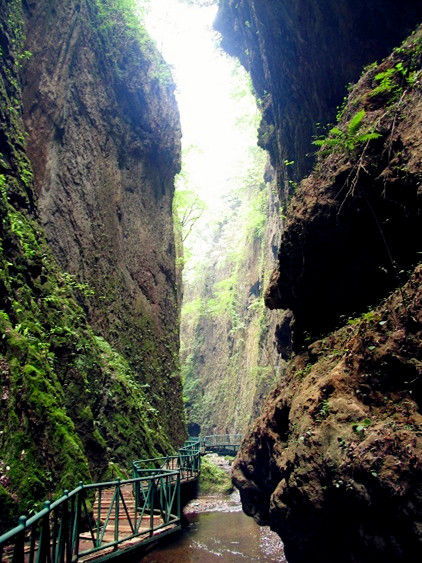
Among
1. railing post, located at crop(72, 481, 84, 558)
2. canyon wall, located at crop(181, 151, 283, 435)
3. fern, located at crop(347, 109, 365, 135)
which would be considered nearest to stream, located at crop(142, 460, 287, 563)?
railing post, located at crop(72, 481, 84, 558)

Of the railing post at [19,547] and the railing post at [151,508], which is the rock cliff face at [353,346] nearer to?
the railing post at [151,508]

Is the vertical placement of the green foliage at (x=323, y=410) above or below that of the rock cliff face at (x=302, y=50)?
below

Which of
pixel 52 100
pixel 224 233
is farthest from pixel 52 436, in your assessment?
pixel 224 233

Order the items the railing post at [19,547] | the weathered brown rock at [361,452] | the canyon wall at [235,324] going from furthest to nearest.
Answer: the canyon wall at [235,324] < the weathered brown rock at [361,452] < the railing post at [19,547]

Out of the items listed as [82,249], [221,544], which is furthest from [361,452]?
[82,249]

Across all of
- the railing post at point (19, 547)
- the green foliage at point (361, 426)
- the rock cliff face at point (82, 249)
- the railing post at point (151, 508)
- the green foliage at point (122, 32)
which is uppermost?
the green foliage at point (122, 32)

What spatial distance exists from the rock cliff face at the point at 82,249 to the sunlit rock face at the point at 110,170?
6 centimetres

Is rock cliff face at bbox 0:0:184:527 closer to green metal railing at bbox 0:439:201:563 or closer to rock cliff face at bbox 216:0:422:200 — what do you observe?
green metal railing at bbox 0:439:201:563

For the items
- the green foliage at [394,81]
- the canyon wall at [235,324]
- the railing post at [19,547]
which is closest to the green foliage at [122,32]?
the canyon wall at [235,324]

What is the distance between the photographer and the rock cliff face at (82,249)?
5531 millimetres

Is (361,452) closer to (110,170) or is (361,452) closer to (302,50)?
(302,50)

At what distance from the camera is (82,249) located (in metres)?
12.8

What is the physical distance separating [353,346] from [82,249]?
9658 mm

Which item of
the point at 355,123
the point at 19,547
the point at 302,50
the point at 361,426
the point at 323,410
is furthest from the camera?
the point at 302,50
